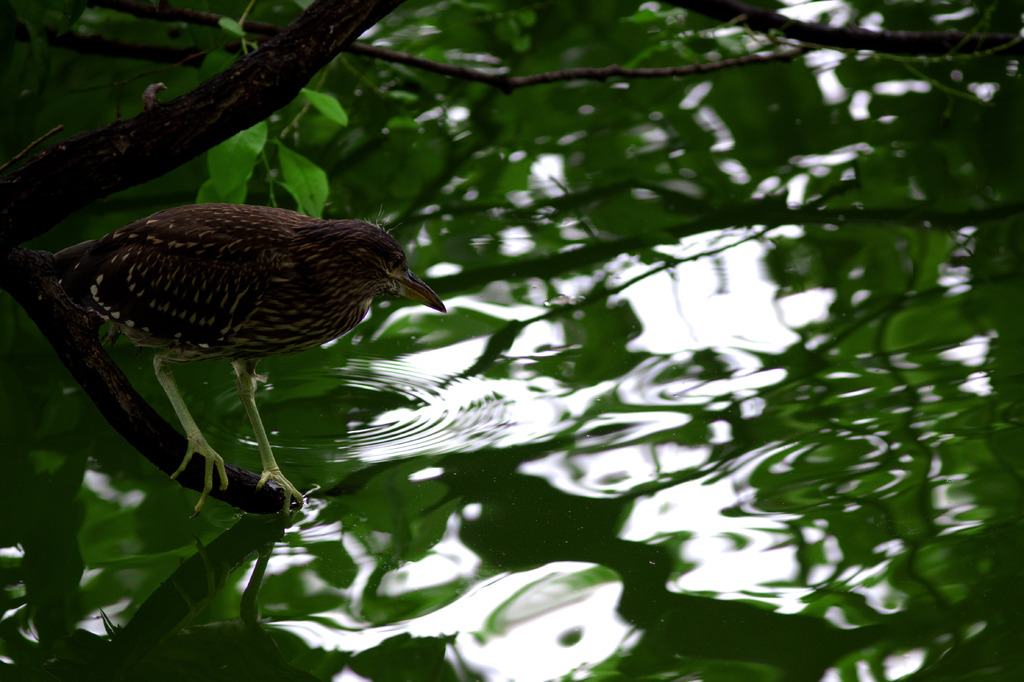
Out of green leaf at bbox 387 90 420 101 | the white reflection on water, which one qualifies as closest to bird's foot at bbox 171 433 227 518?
the white reflection on water

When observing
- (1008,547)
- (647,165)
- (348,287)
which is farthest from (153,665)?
(647,165)

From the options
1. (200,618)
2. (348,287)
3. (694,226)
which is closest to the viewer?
(200,618)

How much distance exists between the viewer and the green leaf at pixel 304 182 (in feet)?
12.4

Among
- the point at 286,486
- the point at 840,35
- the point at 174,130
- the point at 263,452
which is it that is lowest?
the point at 286,486

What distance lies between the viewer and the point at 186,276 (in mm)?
2791

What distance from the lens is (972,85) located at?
534 cm

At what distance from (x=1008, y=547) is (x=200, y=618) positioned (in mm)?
1974

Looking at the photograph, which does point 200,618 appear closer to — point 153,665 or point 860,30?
point 153,665

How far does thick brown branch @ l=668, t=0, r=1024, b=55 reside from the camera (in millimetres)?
5137

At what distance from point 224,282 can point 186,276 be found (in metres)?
0.10

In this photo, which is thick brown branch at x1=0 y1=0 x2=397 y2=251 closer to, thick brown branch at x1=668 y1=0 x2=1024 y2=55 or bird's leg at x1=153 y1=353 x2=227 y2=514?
bird's leg at x1=153 y1=353 x2=227 y2=514

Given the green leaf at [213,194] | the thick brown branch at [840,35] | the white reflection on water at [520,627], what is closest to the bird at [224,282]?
the white reflection on water at [520,627]

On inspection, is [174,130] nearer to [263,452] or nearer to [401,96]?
[263,452]

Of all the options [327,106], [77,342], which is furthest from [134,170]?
[327,106]
